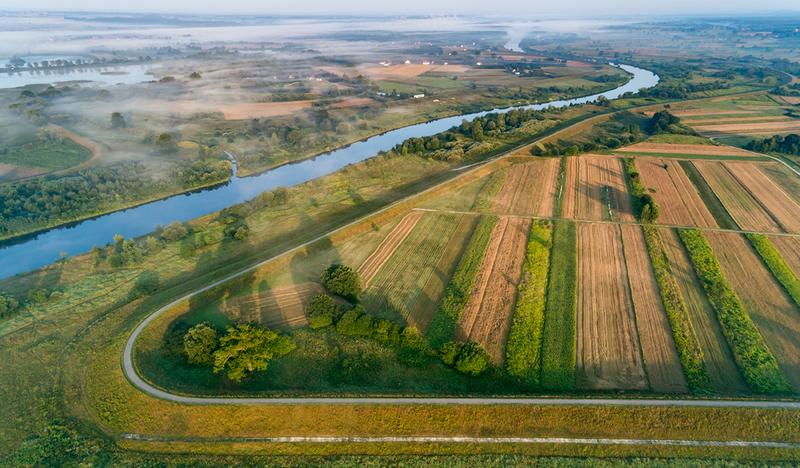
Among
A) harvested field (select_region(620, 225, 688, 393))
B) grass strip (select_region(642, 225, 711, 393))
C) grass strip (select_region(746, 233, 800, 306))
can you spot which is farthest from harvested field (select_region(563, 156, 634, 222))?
grass strip (select_region(746, 233, 800, 306))

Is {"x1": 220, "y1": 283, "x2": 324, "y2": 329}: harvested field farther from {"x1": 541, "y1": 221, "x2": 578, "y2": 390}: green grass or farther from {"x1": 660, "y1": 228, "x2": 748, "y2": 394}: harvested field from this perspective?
{"x1": 660, "y1": 228, "x2": 748, "y2": 394}: harvested field

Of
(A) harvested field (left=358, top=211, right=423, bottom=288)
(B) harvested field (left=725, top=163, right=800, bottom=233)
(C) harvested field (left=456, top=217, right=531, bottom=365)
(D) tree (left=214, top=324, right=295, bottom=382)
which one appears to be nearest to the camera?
(D) tree (left=214, top=324, right=295, bottom=382)

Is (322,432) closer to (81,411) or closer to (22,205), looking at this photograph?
(81,411)

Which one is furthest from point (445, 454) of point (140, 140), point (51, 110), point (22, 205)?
point (51, 110)

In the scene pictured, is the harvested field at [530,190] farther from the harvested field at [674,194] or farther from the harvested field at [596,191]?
the harvested field at [674,194]

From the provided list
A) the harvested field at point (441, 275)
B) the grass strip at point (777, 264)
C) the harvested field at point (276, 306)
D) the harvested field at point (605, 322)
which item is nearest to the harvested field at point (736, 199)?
the grass strip at point (777, 264)

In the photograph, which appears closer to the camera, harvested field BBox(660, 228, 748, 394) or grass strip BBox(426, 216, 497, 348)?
harvested field BBox(660, 228, 748, 394)
